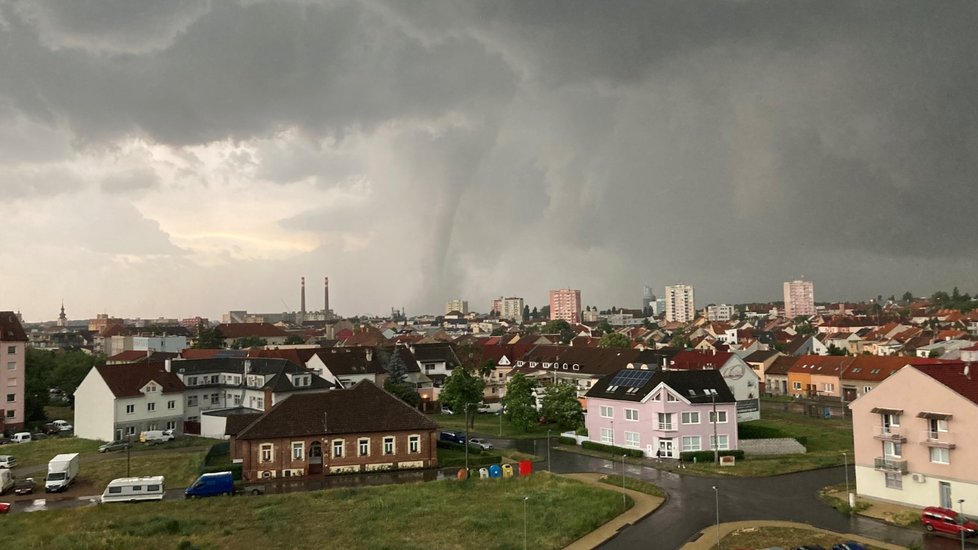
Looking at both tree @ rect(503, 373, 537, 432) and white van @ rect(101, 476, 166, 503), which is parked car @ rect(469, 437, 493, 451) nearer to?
tree @ rect(503, 373, 537, 432)

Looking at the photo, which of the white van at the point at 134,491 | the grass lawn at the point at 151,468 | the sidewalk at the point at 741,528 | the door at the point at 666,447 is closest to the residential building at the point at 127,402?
the grass lawn at the point at 151,468

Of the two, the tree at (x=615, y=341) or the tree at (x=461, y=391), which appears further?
A: the tree at (x=615, y=341)

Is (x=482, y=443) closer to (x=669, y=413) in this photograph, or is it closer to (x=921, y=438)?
(x=669, y=413)

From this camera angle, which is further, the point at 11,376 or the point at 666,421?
the point at 11,376

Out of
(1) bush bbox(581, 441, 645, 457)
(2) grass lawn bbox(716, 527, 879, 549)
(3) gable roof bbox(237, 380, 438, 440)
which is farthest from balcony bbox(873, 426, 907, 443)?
(3) gable roof bbox(237, 380, 438, 440)

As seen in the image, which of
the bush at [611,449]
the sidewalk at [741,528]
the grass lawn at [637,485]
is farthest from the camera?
the bush at [611,449]

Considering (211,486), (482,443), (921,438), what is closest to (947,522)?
(921,438)

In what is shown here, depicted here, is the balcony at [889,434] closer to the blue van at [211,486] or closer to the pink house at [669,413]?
the pink house at [669,413]
